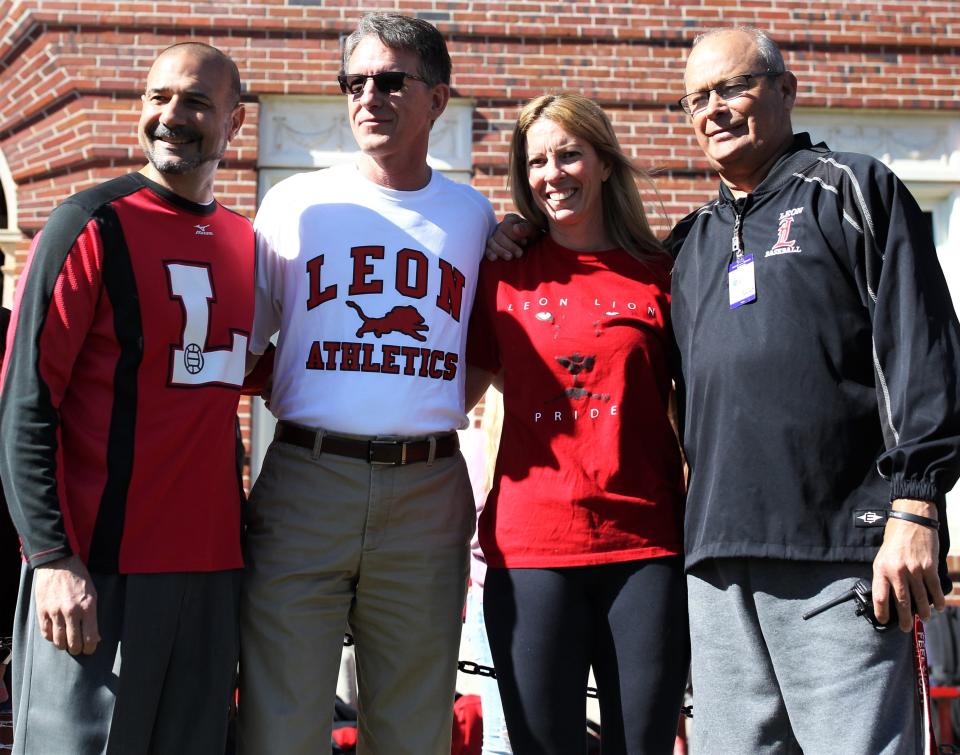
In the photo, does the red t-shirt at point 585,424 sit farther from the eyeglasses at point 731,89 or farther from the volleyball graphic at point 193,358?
the volleyball graphic at point 193,358

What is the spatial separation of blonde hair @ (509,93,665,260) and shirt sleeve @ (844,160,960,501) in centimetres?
72

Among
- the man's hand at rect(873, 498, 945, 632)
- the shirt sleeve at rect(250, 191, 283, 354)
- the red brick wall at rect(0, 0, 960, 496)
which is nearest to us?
the man's hand at rect(873, 498, 945, 632)

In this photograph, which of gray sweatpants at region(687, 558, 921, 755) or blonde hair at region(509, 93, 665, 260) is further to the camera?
blonde hair at region(509, 93, 665, 260)

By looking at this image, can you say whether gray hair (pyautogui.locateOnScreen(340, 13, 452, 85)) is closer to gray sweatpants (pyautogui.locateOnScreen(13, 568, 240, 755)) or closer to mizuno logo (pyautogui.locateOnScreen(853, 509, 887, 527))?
gray sweatpants (pyautogui.locateOnScreen(13, 568, 240, 755))

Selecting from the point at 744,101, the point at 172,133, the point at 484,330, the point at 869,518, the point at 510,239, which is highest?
the point at 744,101

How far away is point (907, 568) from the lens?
215 cm

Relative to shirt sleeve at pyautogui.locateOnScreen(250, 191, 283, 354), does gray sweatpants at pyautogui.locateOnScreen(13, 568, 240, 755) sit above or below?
below

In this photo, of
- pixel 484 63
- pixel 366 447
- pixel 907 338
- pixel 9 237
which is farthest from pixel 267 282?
pixel 9 237

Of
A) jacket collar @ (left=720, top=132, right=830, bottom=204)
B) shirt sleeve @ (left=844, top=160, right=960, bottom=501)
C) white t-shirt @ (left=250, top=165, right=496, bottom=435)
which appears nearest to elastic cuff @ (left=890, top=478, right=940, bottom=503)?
shirt sleeve @ (left=844, top=160, right=960, bottom=501)

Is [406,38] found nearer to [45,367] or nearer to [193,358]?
[193,358]

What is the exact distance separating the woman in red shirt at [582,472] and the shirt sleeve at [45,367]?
3.58ft

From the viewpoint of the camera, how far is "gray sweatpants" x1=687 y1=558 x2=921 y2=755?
2.21 m

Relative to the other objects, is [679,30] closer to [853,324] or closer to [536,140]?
[536,140]

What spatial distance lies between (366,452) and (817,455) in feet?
3.79
